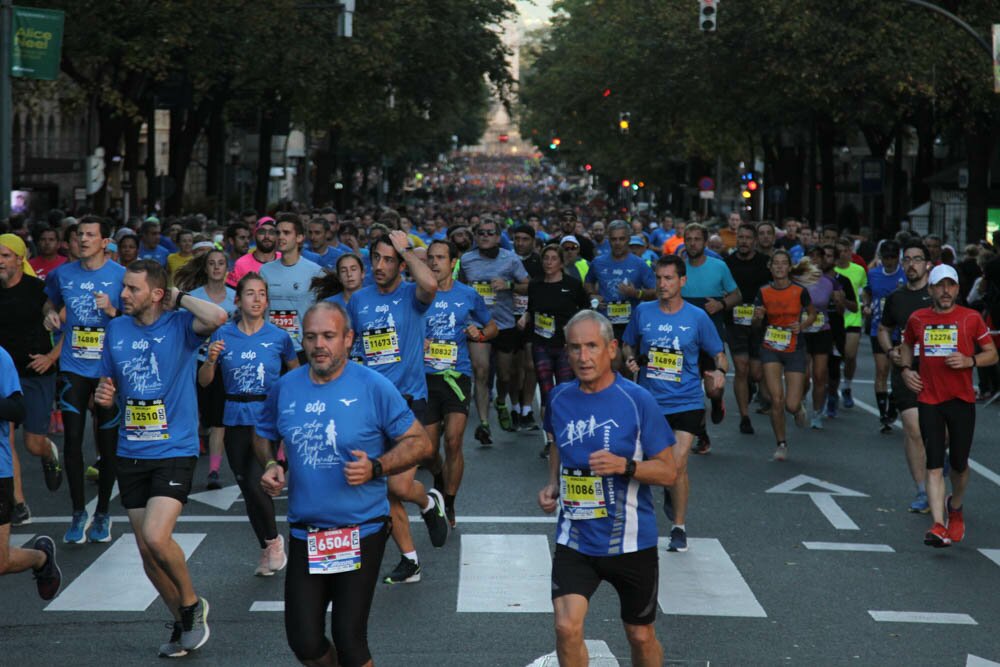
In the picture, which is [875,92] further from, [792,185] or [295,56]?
[792,185]

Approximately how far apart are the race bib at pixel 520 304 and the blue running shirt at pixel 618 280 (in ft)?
2.17

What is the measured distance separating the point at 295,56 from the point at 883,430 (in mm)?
20483

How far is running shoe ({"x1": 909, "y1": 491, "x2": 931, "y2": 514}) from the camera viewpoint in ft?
42.0

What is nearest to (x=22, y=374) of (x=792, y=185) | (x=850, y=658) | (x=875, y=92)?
(x=850, y=658)

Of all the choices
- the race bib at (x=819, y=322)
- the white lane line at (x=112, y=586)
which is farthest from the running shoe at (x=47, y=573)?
the race bib at (x=819, y=322)

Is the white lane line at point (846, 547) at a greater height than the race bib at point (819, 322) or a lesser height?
lesser

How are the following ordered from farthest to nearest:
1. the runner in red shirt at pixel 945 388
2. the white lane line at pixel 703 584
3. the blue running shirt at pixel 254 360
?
the runner in red shirt at pixel 945 388 < the blue running shirt at pixel 254 360 < the white lane line at pixel 703 584

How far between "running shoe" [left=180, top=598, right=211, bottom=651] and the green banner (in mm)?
14381

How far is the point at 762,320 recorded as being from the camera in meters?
16.0

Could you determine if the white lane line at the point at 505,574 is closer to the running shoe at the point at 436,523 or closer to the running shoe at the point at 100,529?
the running shoe at the point at 436,523

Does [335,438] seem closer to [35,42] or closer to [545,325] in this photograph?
[545,325]

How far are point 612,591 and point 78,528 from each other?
347cm

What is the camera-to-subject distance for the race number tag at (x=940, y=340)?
11430 mm

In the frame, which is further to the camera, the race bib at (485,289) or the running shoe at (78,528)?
the race bib at (485,289)
